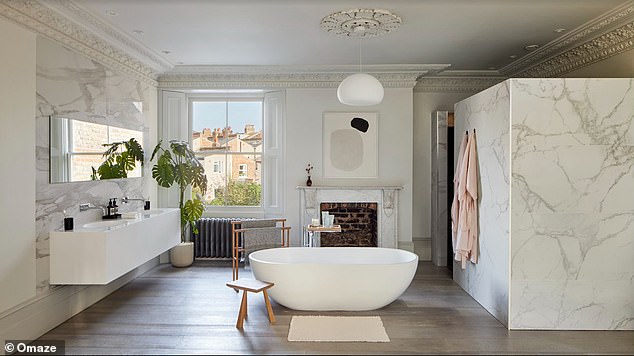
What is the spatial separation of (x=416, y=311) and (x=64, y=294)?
3247mm

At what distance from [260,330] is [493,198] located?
7.95ft

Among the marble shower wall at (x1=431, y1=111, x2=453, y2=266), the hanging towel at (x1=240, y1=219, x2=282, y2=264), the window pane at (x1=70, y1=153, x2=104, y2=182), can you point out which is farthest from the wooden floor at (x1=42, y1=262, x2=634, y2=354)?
the marble shower wall at (x1=431, y1=111, x2=453, y2=266)

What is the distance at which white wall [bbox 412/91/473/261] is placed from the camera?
7.22 meters

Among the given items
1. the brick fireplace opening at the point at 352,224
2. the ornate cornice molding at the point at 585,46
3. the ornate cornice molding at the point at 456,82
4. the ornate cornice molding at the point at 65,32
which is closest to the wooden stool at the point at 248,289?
the brick fireplace opening at the point at 352,224

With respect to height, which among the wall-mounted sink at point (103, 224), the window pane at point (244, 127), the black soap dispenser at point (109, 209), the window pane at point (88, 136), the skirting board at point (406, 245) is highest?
the window pane at point (244, 127)

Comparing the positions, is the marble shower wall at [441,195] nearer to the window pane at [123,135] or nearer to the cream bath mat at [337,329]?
the cream bath mat at [337,329]

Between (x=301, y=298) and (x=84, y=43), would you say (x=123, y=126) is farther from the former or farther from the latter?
(x=301, y=298)

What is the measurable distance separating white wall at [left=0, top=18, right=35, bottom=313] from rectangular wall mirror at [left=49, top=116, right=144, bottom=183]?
345 mm

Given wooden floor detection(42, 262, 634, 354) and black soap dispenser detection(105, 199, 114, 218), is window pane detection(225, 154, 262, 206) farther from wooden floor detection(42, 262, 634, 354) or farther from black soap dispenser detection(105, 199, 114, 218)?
black soap dispenser detection(105, 199, 114, 218)

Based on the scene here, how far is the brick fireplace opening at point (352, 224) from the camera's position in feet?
22.8

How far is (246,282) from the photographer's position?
448 cm

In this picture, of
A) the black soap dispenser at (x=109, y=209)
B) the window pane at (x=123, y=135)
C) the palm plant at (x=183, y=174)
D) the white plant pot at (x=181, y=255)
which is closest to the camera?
the black soap dispenser at (x=109, y=209)

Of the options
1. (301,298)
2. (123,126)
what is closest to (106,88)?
(123,126)

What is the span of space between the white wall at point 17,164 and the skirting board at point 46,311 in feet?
0.35
